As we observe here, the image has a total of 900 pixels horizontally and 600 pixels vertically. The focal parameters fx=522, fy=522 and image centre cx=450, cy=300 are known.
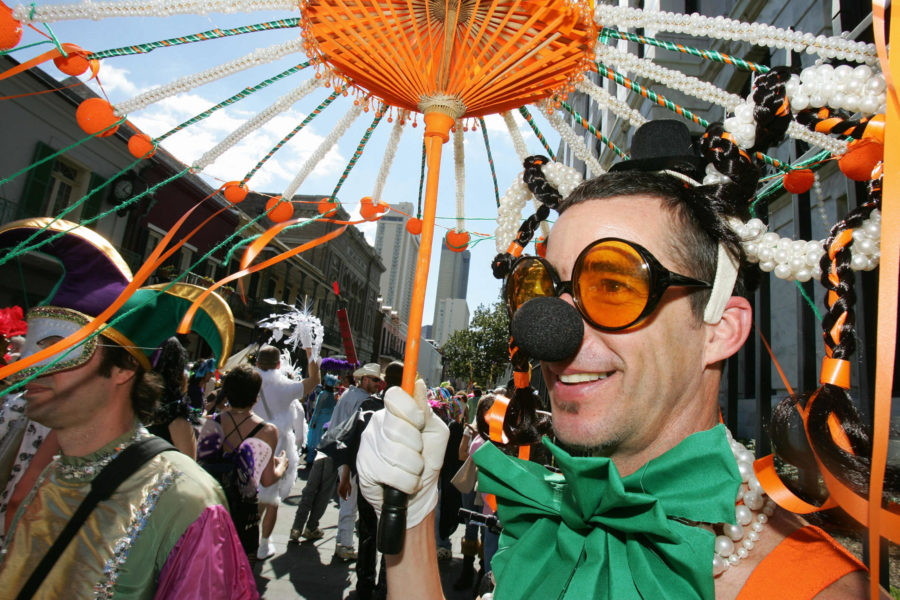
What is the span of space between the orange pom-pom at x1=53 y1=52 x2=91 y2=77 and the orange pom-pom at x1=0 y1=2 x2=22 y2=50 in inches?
8.1

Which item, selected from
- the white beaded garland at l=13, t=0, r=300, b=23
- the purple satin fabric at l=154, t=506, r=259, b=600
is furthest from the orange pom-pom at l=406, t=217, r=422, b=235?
the purple satin fabric at l=154, t=506, r=259, b=600

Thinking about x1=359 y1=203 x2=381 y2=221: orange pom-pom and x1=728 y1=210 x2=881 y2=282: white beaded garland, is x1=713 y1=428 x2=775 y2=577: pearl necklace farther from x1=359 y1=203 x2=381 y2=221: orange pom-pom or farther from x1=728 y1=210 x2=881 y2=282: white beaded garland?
x1=359 y1=203 x2=381 y2=221: orange pom-pom

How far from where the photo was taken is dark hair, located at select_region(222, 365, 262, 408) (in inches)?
172

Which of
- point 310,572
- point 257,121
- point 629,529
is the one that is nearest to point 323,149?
point 257,121

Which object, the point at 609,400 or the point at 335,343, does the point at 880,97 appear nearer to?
the point at 609,400

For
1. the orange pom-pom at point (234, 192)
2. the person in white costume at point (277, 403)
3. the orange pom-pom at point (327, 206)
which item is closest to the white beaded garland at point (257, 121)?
the orange pom-pom at point (234, 192)

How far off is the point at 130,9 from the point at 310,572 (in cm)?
518

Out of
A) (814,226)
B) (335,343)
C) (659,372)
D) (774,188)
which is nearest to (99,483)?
(659,372)

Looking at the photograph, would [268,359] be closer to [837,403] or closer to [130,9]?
[130,9]

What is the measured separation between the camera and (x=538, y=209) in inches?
78.2

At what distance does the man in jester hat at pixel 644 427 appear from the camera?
102cm

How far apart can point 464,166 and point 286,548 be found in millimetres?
5148

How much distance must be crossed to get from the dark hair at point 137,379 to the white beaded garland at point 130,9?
1223 millimetres

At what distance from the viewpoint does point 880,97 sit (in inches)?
44.5
